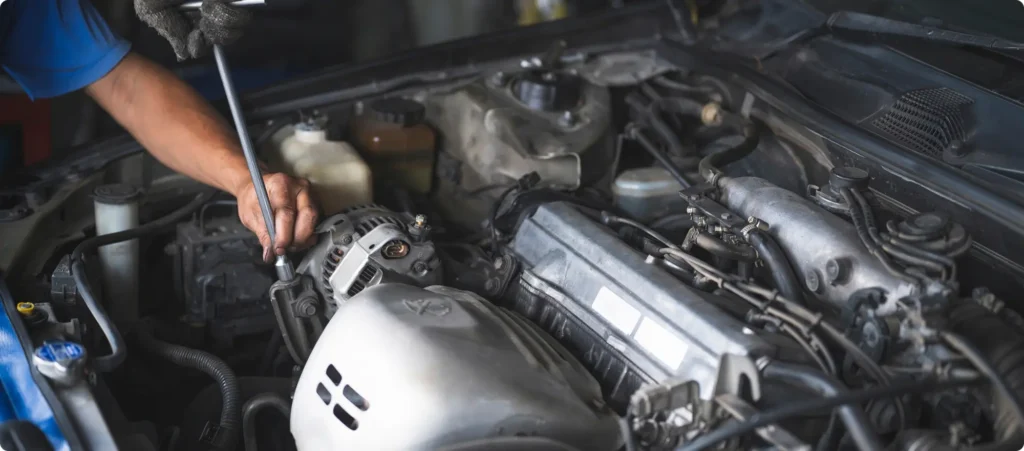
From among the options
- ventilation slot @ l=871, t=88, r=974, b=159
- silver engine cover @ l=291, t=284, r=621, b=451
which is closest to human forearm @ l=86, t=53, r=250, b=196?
silver engine cover @ l=291, t=284, r=621, b=451

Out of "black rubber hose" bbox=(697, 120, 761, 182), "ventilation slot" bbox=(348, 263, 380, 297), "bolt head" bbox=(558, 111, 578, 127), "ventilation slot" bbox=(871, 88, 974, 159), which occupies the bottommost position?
"ventilation slot" bbox=(348, 263, 380, 297)

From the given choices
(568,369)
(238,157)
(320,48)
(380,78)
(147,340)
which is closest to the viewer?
(568,369)

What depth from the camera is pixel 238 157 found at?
5.90 feet

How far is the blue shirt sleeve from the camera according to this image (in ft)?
6.12

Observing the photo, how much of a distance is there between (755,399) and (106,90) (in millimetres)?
1485

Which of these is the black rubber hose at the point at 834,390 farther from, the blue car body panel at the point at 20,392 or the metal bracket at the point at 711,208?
the blue car body panel at the point at 20,392

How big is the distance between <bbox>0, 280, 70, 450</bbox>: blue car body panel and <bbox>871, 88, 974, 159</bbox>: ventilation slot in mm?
1491

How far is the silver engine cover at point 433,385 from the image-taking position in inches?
48.1

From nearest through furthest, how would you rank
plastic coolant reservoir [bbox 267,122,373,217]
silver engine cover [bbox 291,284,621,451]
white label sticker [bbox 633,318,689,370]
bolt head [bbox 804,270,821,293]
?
silver engine cover [bbox 291,284,621,451]
white label sticker [bbox 633,318,689,370]
bolt head [bbox 804,270,821,293]
plastic coolant reservoir [bbox 267,122,373,217]

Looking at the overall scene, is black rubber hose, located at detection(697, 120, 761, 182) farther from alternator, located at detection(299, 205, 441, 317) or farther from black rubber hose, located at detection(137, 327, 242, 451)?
black rubber hose, located at detection(137, 327, 242, 451)

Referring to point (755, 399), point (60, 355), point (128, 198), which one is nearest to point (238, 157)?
point (128, 198)

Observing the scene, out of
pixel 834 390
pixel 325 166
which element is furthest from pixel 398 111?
pixel 834 390

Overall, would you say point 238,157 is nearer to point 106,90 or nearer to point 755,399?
point 106,90

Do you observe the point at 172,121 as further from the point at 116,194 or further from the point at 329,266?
the point at 329,266
